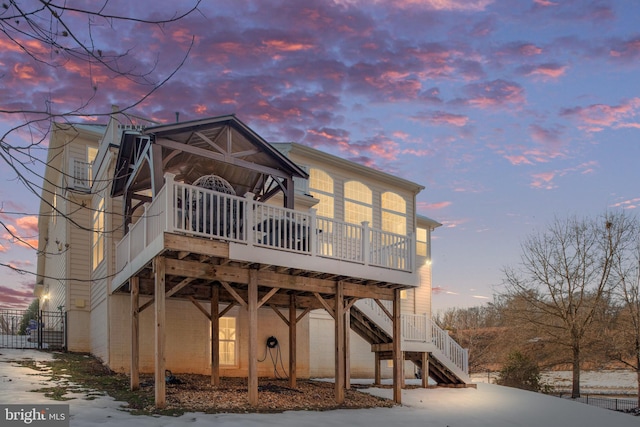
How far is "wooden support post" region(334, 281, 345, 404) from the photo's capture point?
14289 mm

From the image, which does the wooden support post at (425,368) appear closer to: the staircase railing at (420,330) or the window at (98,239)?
the staircase railing at (420,330)

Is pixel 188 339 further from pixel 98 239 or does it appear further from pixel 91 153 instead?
pixel 91 153

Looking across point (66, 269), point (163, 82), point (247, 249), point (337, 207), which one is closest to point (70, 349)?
point (66, 269)

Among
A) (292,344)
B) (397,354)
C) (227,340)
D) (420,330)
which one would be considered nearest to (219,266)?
(292,344)

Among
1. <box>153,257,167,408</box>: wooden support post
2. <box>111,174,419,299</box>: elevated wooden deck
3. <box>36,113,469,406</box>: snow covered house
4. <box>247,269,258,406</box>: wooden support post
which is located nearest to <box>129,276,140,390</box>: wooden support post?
<box>36,113,469,406</box>: snow covered house

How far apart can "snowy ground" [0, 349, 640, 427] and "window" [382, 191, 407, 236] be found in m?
8.08

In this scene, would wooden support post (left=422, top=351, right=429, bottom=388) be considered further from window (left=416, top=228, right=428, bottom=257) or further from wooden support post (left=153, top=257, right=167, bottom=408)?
wooden support post (left=153, top=257, right=167, bottom=408)

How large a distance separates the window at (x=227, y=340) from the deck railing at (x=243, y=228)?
4238 millimetres

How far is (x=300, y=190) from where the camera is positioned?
74.0 feet

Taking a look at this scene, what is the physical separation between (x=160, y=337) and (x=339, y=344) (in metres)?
4.74

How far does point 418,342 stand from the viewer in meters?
19.7

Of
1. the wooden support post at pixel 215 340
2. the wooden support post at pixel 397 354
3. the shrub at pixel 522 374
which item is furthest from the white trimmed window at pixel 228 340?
the shrub at pixel 522 374

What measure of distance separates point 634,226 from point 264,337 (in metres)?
20.8

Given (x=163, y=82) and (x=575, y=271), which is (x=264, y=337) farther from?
(x=575, y=271)
